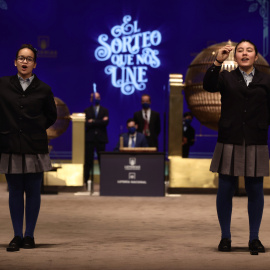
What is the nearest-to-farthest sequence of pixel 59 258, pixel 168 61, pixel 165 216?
pixel 59 258 < pixel 165 216 < pixel 168 61

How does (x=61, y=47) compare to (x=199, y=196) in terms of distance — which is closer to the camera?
(x=199, y=196)

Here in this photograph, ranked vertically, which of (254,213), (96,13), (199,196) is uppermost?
(96,13)

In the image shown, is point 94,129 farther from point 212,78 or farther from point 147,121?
point 212,78

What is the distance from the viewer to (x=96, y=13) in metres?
14.5

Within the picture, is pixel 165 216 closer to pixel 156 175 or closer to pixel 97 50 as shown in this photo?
pixel 156 175

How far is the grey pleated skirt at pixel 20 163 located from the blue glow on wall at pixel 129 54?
9.84m

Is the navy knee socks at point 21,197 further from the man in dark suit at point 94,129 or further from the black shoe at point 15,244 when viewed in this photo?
the man in dark suit at point 94,129

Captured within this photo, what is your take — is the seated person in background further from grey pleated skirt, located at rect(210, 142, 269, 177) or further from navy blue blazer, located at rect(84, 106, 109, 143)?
grey pleated skirt, located at rect(210, 142, 269, 177)

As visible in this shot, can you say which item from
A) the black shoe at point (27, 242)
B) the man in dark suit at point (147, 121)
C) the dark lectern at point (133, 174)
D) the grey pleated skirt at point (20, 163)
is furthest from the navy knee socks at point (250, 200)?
the man in dark suit at point (147, 121)

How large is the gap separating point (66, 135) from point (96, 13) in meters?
2.93

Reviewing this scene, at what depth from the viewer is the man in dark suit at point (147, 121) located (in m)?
10.6

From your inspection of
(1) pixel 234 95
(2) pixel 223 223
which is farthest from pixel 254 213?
(1) pixel 234 95

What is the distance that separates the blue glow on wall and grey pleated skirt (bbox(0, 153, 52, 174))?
32.3 ft

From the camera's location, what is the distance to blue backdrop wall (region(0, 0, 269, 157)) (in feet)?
46.7
